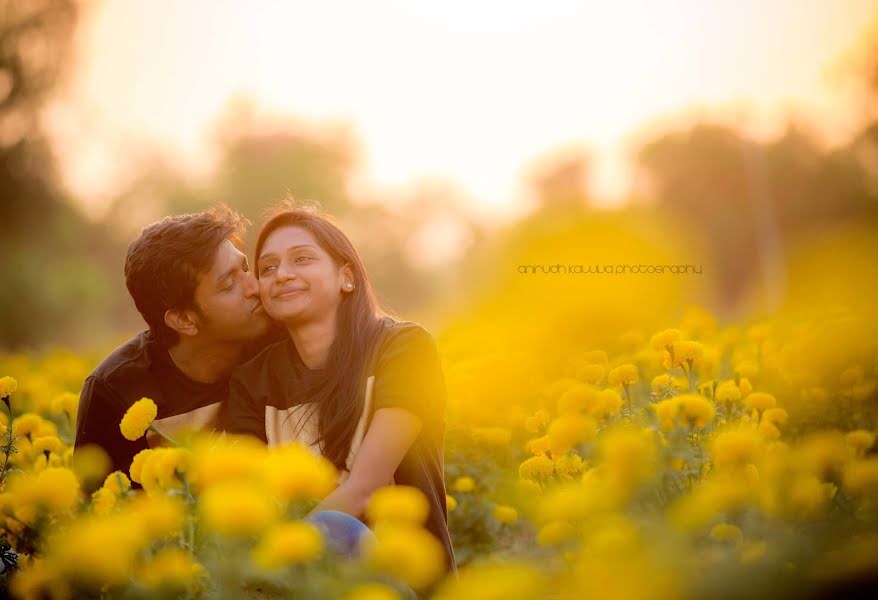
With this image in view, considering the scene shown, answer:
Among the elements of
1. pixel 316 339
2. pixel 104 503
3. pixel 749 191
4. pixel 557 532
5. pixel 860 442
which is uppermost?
pixel 749 191

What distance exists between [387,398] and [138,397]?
3.61 ft

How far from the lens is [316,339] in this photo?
3408 millimetres

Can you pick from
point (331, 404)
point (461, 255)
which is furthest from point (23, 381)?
point (461, 255)

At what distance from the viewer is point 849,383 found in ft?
12.4

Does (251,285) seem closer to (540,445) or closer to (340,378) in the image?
(340,378)

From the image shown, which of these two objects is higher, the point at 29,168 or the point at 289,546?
the point at 29,168

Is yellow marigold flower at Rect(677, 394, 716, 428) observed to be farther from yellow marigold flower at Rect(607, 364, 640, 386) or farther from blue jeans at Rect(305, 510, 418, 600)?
blue jeans at Rect(305, 510, 418, 600)

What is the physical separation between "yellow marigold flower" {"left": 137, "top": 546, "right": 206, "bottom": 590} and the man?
160 centimetres

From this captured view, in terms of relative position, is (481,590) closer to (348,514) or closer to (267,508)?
(267,508)

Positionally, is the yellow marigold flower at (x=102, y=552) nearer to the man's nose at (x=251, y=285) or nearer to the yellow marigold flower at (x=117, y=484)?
the yellow marigold flower at (x=117, y=484)

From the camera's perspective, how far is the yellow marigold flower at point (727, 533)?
2055 millimetres

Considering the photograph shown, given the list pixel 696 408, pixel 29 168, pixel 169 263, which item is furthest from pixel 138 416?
pixel 29 168

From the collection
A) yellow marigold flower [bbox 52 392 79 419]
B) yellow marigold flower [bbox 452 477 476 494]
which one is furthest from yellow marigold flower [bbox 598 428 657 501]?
yellow marigold flower [bbox 52 392 79 419]

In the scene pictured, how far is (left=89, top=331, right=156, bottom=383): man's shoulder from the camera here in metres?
3.53
